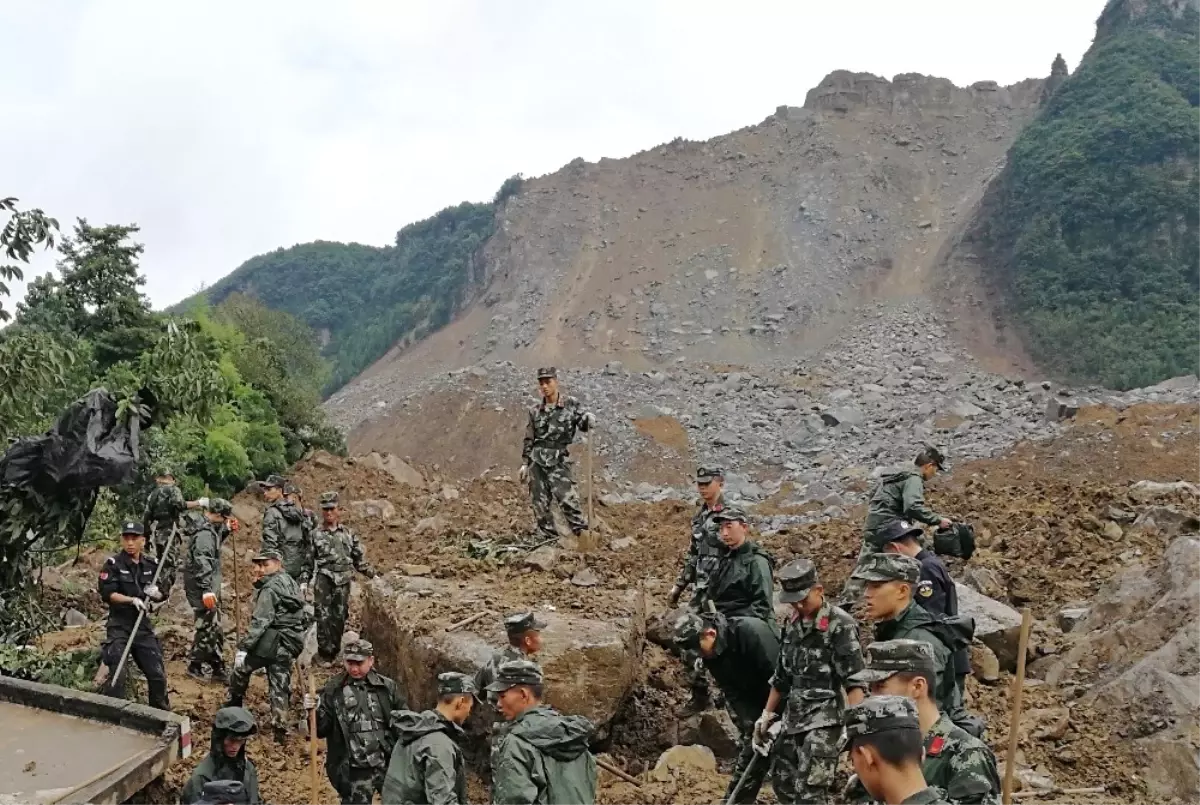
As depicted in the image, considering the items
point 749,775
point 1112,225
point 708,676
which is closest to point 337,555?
point 708,676

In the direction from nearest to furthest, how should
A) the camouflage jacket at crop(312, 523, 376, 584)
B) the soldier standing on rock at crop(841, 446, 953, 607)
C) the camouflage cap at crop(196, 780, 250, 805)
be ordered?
the camouflage cap at crop(196, 780, 250, 805) → the soldier standing on rock at crop(841, 446, 953, 607) → the camouflage jacket at crop(312, 523, 376, 584)

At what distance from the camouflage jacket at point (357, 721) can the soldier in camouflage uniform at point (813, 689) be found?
1.99 meters

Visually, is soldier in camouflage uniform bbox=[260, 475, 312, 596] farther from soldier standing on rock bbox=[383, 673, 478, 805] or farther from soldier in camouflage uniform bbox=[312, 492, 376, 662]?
soldier standing on rock bbox=[383, 673, 478, 805]

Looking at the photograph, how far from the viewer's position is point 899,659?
9.76 feet

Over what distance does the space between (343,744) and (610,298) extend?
42.9m

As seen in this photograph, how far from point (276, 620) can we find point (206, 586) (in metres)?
2.12

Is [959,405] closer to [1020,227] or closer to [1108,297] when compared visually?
[1108,297]

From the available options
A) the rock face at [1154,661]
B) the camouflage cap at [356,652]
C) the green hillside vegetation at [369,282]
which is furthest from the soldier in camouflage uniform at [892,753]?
the green hillside vegetation at [369,282]

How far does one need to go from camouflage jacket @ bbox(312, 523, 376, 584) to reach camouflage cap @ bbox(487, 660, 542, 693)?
4.85 m

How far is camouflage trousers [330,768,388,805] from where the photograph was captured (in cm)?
485

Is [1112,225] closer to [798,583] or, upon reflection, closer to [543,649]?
[543,649]

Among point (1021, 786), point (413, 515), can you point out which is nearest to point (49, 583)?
point (413, 515)

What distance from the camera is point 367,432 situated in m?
38.6

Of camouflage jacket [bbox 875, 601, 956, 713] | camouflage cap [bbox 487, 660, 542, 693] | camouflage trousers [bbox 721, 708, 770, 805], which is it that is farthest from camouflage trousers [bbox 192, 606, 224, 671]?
camouflage jacket [bbox 875, 601, 956, 713]
